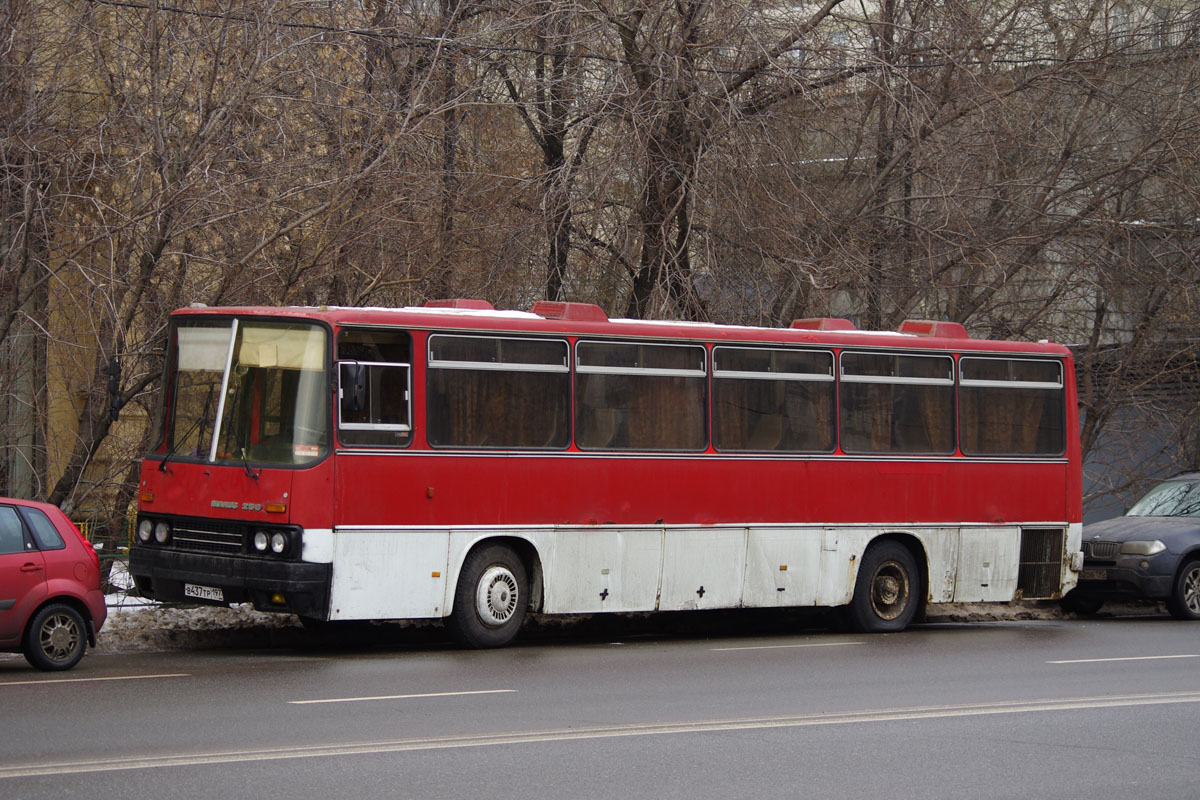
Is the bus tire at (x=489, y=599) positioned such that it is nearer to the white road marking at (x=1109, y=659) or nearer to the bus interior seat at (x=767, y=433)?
the bus interior seat at (x=767, y=433)

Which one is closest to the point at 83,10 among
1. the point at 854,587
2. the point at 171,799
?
the point at 854,587

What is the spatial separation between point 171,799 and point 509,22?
13591 millimetres

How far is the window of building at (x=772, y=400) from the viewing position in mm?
15688

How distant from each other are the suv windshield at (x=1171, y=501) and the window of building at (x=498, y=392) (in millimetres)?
9491

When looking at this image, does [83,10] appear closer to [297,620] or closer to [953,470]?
[297,620]

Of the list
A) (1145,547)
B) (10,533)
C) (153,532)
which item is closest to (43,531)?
(10,533)

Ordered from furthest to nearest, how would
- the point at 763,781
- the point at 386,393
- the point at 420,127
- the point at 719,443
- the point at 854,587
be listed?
the point at 420,127 < the point at 854,587 < the point at 719,443 < the point at 386,393 < the point at 763,781

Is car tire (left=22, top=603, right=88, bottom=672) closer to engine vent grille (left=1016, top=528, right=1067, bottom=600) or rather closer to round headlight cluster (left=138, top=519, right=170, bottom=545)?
round headlight cluster (left=138, top=519, right=170, bottom=545)

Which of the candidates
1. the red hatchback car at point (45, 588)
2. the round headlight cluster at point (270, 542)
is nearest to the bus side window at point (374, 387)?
the round headlight cluster at point (270, 542)

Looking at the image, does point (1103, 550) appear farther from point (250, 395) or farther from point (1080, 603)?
point (250, 395)

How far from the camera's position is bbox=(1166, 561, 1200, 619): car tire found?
62.5 ft

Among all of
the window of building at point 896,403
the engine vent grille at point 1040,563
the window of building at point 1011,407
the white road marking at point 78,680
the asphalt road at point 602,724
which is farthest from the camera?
the engine vent grille at point 1040,563

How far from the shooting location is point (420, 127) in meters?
17.8

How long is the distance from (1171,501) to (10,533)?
47.9 ft
